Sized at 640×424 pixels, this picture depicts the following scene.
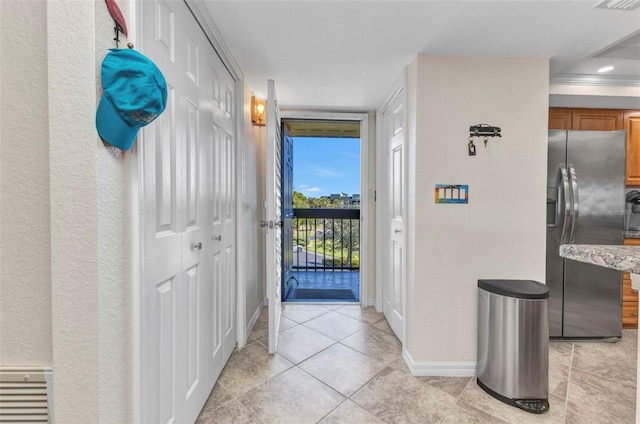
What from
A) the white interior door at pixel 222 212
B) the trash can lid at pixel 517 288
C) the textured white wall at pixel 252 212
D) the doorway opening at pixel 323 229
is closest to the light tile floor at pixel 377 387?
the white interior door at pixel 222 212

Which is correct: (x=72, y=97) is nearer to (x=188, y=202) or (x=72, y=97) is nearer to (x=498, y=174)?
(x=188, y=202)

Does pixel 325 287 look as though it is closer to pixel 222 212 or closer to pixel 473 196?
pixel 222 212

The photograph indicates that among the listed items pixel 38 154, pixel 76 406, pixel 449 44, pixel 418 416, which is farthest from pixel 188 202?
pixel 449 44

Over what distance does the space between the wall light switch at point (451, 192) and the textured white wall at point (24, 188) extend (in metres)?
2.00

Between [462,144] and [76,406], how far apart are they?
231cm

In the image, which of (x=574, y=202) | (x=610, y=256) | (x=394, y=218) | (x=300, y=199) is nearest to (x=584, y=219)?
(x=574, y=202)

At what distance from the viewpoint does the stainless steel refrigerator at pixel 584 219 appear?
232cm

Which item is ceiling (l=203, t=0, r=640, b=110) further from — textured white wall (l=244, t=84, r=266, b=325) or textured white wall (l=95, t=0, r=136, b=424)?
textured white wall (l=95, t=0, r=136, b=424)

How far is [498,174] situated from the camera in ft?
6.42

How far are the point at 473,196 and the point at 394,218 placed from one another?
2.47 feet

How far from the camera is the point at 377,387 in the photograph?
181cm

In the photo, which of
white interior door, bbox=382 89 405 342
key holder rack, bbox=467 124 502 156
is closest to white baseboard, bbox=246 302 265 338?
white interior door, bbox=382 89 405 342

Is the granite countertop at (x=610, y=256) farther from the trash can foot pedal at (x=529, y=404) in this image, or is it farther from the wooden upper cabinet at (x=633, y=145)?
the wooden upper cabinet at (x=633, y=145)

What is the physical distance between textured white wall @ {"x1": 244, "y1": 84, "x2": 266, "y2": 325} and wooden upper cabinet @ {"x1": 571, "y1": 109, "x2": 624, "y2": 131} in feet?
10.0
